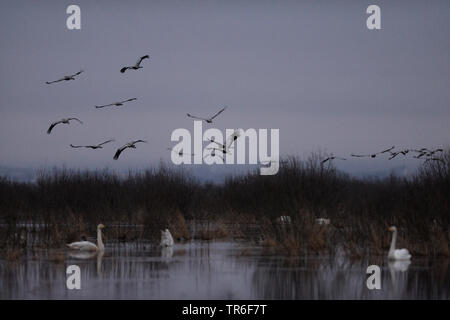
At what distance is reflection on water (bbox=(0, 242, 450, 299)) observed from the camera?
17.5m

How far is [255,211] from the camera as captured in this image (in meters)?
35.6

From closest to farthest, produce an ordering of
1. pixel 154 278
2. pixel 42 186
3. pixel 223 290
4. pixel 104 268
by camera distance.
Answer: pixel 223 290 < pixel 154 278 < pixel 104 268 < pixel 42 186

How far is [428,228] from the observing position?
77.7 feet

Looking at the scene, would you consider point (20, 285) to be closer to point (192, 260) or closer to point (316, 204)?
point (192, 260)

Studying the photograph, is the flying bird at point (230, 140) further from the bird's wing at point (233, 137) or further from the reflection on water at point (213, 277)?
the reflection on water at point (213, 277)

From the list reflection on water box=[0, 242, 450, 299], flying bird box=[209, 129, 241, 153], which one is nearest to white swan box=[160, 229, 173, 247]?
reflection on water box=[0, 242, 450, 299]

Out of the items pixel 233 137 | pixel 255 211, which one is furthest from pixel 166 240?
pixel 255 211

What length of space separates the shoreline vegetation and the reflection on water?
4.45 feet

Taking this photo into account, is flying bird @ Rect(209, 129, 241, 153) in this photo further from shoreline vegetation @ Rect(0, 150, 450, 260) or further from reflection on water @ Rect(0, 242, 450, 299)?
reflection on water @ Rect(0, 242, 450, 299)

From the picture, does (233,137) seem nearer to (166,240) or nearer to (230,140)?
(230,140)

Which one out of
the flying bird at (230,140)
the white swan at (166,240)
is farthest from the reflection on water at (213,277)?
the flying bird at (230,140)

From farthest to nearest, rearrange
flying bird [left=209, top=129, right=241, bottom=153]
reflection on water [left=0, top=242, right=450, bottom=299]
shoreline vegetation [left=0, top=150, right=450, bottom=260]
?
flying bird [left=209, top=129, right=241, bottom=153], shoreline vegetation [left=0, top=150, right=450, bottom=260], reflection on water [left=0, top=242, right=450, bottom=299]
